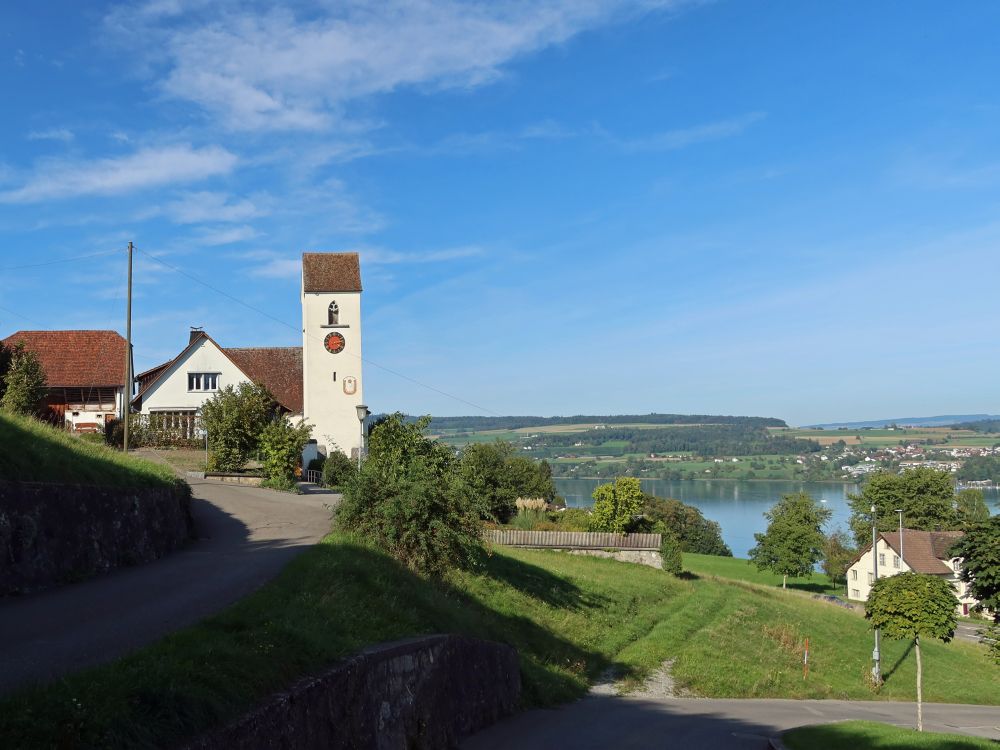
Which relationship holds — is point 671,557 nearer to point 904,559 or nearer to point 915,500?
point 904,559

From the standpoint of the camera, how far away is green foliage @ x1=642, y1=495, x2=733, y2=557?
98.9 m

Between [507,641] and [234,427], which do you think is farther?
[234,427]

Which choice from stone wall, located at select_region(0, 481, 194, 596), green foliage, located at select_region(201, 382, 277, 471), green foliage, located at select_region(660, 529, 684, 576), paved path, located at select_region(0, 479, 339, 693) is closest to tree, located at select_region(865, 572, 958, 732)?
green foliage, located at select_region(660, 529, 684, 576)

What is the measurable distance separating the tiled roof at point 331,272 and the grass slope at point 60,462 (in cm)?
3328

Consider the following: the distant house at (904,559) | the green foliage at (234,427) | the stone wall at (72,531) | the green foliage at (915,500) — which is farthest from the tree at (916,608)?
the green foliage at (915,500)

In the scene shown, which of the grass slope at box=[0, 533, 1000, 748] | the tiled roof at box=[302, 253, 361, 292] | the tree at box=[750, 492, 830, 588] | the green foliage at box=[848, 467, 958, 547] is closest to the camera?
the grass slope at box=[0, 533, 1000, 748]

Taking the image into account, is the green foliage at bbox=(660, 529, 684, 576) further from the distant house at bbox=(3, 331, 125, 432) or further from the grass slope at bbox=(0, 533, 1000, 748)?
the distant house at bbox=(3, 331, 125, 432)

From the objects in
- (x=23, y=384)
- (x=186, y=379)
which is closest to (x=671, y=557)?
(x=23, y=384)

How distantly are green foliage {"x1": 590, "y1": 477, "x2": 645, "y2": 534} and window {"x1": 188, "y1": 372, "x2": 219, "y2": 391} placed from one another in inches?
885

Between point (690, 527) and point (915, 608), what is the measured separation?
82.6m

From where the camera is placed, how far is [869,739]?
16.0 metres

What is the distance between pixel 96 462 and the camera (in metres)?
15.8

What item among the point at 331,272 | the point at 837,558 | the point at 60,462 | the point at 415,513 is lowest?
the point at 837,558

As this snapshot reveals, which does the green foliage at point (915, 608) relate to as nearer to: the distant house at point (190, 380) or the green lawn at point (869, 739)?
the green lawn at point (869, 739)
